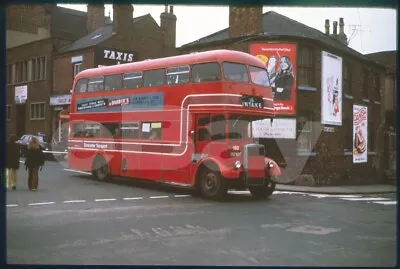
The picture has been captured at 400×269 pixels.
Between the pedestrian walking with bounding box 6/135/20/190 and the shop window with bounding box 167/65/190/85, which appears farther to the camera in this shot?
the shop window with bounding box 167/65/190/85

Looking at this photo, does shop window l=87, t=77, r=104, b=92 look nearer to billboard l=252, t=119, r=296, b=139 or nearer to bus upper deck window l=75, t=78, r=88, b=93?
bus upper deck window l=75, t=78, r=88, b=93

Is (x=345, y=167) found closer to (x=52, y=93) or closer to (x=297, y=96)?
(x=297, y=96)

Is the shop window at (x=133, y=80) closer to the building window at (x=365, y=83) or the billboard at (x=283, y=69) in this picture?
the billboard at (x=283, y=69)

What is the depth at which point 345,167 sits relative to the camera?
24.3 metres

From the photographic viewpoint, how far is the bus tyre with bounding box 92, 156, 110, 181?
710 inches

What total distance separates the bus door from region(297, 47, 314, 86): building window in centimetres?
959

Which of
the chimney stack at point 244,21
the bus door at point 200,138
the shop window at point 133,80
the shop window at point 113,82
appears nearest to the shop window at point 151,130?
the shop window at point 133,80

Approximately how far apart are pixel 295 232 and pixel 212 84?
6302 millimetres

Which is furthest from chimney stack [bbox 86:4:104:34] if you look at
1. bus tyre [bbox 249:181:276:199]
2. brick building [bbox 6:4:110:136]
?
bus tyre [bbox 249:181:276:199]

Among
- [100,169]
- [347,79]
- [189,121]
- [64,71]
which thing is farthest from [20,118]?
[347,79]

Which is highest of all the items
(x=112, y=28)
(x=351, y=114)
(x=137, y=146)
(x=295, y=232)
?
(x=112, y=28)

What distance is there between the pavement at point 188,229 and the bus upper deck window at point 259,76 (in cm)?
389

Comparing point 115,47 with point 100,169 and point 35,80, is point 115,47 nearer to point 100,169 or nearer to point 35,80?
point 35,80

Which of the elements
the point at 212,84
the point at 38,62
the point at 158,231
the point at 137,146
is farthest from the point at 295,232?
the point at 38,62
